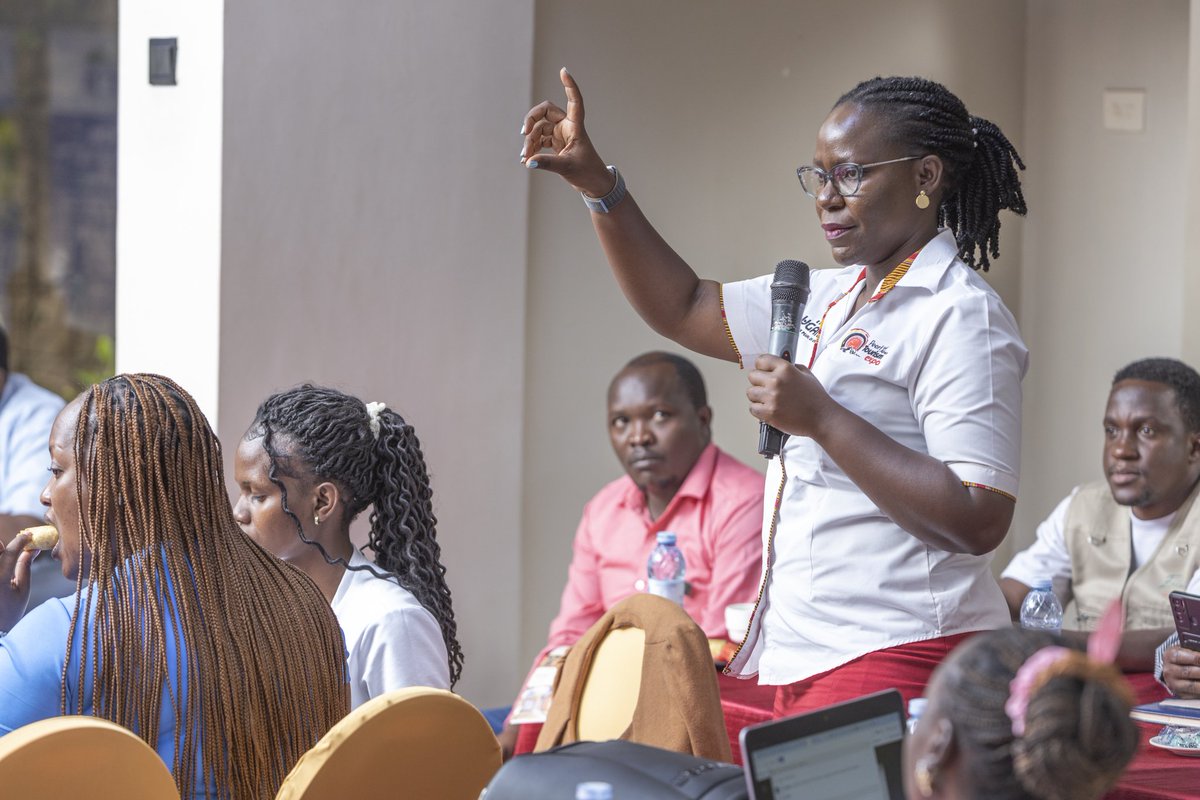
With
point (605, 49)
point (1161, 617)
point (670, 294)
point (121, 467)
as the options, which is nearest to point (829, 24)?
point (605, 49)

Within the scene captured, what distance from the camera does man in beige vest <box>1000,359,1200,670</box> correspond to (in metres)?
4.02

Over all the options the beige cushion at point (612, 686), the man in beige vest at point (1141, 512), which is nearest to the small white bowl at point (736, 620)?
the man in beige vest at point (1141, 512)

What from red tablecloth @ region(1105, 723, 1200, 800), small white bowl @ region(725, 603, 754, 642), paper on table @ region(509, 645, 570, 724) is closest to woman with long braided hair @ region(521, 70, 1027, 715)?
red tablecloth @ region(1105, 723, 1200, 800)

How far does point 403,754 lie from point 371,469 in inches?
46.6

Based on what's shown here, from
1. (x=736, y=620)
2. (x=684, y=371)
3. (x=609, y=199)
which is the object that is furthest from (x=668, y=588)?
(x=609, y=199)

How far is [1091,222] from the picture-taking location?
5.65 metres

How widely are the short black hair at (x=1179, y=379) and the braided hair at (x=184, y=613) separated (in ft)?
9.34

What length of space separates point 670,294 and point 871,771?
1.08 metres

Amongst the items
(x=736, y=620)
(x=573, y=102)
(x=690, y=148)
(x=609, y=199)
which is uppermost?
(x=690, y=148)

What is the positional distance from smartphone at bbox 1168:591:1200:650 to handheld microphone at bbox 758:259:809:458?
1.31 m

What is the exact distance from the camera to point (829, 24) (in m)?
5.57

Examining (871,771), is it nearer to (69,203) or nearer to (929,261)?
(929,261)

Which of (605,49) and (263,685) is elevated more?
(605,49)

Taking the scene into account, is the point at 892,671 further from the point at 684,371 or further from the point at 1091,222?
the point at 1091,222
